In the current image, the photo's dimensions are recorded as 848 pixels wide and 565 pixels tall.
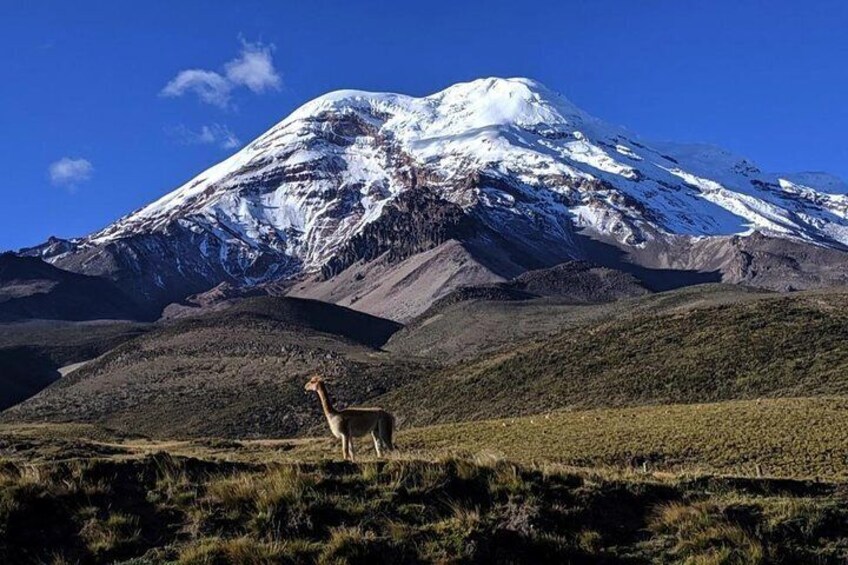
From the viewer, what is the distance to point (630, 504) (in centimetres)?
1150

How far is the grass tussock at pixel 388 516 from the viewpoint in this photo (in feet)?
31.8

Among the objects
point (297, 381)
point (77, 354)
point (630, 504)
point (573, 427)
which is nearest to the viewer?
point (630, 504)

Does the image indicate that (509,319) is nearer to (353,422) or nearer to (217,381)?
(217,381)

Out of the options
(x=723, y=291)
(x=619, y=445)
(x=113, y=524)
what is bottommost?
(x=619, y=445)

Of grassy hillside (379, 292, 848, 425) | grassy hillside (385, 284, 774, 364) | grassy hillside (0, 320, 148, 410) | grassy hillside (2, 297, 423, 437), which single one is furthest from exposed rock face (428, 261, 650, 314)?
grassy hillside (379, 292, 848, 425)

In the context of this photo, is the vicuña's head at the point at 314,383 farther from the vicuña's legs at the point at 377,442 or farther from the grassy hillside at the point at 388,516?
the grassy hillside at the point at 388,516

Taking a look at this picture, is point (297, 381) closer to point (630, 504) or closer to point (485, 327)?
point (485, 327)

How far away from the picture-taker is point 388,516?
34.9ft

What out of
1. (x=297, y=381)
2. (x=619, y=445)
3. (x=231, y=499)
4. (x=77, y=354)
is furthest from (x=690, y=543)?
(x=77, y=354)

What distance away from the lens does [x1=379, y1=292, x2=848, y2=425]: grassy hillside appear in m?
53.0

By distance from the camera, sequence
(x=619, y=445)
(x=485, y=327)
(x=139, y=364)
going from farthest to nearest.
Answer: (x=485, y=327) → (x=139, y=364) → (x=619, y=445)

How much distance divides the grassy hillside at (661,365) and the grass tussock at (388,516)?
1535 inches

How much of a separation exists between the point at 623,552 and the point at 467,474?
256cm

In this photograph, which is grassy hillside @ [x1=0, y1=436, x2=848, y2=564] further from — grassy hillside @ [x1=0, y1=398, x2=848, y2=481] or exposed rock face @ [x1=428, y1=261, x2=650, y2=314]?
exposed rock face @ [x1=428, y1=261, x2=650, y2=314]
